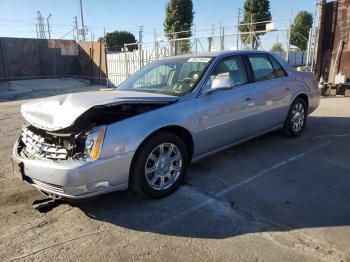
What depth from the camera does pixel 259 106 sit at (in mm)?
5027

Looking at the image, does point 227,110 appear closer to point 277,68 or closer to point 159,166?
point 159,166

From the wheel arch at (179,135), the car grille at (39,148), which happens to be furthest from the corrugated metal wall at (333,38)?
the car grille at (39,148)

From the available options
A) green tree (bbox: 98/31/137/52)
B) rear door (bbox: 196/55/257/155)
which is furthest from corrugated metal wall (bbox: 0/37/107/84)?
green tree (bbox: 98/31/137/52)

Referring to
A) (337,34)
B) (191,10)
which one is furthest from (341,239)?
(191,10)

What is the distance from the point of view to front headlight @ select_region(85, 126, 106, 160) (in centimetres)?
320

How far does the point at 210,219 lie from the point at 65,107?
1874 mm

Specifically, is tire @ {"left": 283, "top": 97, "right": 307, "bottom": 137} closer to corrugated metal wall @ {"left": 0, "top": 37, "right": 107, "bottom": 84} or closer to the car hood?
the car hood

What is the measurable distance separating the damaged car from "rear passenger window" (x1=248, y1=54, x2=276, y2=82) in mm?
19

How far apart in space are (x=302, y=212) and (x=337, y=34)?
9.76 metres

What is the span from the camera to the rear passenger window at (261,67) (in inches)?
202

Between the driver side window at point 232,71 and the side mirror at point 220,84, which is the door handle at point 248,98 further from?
the side mirror at point 220,84

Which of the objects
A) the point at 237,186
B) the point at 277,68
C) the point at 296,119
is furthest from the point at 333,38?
the point at 237,186

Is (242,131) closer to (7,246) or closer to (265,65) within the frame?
→ (265,65)

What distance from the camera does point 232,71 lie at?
4777 mm
